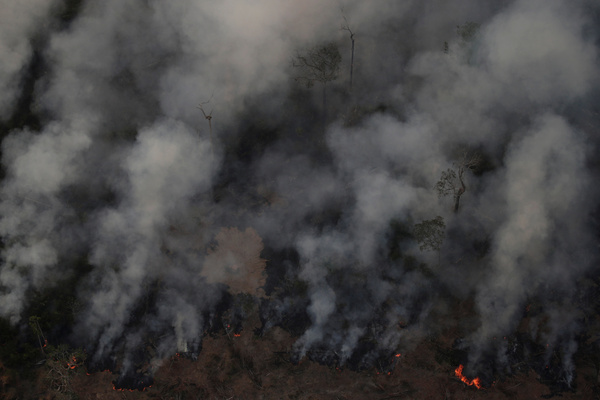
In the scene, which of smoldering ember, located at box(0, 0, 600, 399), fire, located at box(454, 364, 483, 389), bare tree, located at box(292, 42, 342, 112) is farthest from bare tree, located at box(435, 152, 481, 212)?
bare tree, located at box(292, 42, 342, 112)

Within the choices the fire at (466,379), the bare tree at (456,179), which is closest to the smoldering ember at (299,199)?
the fire at (466,379)

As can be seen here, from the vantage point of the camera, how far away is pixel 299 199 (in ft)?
76.4

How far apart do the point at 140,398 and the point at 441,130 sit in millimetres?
20170

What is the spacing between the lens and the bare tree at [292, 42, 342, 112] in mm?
23547

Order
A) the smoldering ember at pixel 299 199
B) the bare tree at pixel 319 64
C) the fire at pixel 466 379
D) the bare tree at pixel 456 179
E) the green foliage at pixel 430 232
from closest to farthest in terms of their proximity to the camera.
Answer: the fire at pixel 466 379 → the smoldering ember at pixel 299 199 → the green foliage at pixel 430 232 → the bare tree at pixel 456 179 → the bare tree at pixel 319 64

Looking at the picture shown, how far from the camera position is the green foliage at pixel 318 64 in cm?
2355

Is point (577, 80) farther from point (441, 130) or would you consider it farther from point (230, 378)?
point (230, 378)

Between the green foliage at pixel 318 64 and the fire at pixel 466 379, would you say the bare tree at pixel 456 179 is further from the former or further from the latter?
the green foliage at pixel 318 64

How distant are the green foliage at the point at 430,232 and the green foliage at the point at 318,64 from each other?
9428 millimetres

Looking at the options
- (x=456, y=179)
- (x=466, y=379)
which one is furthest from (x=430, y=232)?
(x=466, y=379)

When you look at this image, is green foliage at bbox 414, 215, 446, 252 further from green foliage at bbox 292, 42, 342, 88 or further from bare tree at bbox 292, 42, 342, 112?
green foliage at bbox 292, 42, 342, 88

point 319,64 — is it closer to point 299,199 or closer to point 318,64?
point 318,64

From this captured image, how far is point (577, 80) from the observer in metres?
21.4

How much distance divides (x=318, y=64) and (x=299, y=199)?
7525 mm
